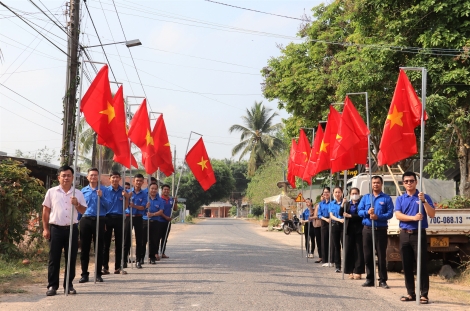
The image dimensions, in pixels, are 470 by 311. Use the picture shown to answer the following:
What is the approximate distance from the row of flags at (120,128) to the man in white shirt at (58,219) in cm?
155

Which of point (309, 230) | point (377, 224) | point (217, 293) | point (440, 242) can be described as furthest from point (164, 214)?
point (217, 293)

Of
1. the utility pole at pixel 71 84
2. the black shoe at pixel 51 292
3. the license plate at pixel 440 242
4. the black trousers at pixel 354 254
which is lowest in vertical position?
the black shoe at pixel 51 292

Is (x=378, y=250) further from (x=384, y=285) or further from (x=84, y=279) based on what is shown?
(x=84, y=279)

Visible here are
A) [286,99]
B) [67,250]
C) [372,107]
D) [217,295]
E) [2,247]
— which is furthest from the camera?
[286,99]

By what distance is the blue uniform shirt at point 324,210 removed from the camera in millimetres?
16703

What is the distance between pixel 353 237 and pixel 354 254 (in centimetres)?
53

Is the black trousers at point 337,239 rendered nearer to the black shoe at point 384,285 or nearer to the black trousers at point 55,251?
the black shoe at point 384,285

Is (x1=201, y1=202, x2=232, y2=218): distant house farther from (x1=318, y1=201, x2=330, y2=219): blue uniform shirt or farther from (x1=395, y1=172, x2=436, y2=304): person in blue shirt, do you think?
(x1=395, y1=172, x2=436, y2=304): person in blue shirt

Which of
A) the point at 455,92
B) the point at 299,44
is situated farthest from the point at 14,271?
the point at 299,44

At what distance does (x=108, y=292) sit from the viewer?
1034cm

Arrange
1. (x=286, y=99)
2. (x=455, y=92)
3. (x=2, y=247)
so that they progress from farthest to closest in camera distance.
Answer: (x=286, y=99) < (x=455, y=92) < (x=2, y=247)

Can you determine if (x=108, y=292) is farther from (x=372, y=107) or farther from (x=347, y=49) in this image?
(x=347, y=49)

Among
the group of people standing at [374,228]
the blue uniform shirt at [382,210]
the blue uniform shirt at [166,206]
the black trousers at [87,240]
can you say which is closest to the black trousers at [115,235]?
the black trousers at [87,240]

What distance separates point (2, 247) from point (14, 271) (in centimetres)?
164
